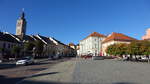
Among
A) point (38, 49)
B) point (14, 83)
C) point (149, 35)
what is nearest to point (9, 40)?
point (38, 49)

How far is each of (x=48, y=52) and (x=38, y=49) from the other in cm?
3391

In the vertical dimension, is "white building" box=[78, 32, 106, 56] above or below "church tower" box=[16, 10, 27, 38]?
below

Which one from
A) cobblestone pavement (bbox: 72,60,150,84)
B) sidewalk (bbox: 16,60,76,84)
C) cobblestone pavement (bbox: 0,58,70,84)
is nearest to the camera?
sidewalk (bbox: 16,60,76,84)

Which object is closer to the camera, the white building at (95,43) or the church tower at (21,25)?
the church tower at (21,25)

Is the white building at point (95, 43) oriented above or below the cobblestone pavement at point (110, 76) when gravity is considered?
above

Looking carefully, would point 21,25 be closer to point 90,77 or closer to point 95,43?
point 95,43

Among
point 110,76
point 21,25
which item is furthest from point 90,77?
point 21,25

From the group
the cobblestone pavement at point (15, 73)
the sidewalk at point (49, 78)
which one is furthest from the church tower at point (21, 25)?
the sidewalk at point (49, 78)

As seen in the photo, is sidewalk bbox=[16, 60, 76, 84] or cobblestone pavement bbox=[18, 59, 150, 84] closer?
sidewalk bbox=[16, 60, 76, 84]

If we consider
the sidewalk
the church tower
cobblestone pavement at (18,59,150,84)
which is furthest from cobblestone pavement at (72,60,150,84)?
the church tower

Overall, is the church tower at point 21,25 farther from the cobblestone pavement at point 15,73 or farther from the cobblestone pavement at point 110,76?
the cobblestone pavement at point 110,76

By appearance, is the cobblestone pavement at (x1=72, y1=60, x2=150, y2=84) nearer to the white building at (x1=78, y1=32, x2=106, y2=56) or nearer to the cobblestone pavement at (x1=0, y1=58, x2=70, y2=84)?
the cobblestone pavement at (x1=0, y1=58, x2=70, y2=84)

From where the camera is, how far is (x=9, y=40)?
6538cm

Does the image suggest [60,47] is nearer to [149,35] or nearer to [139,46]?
[149,35]
